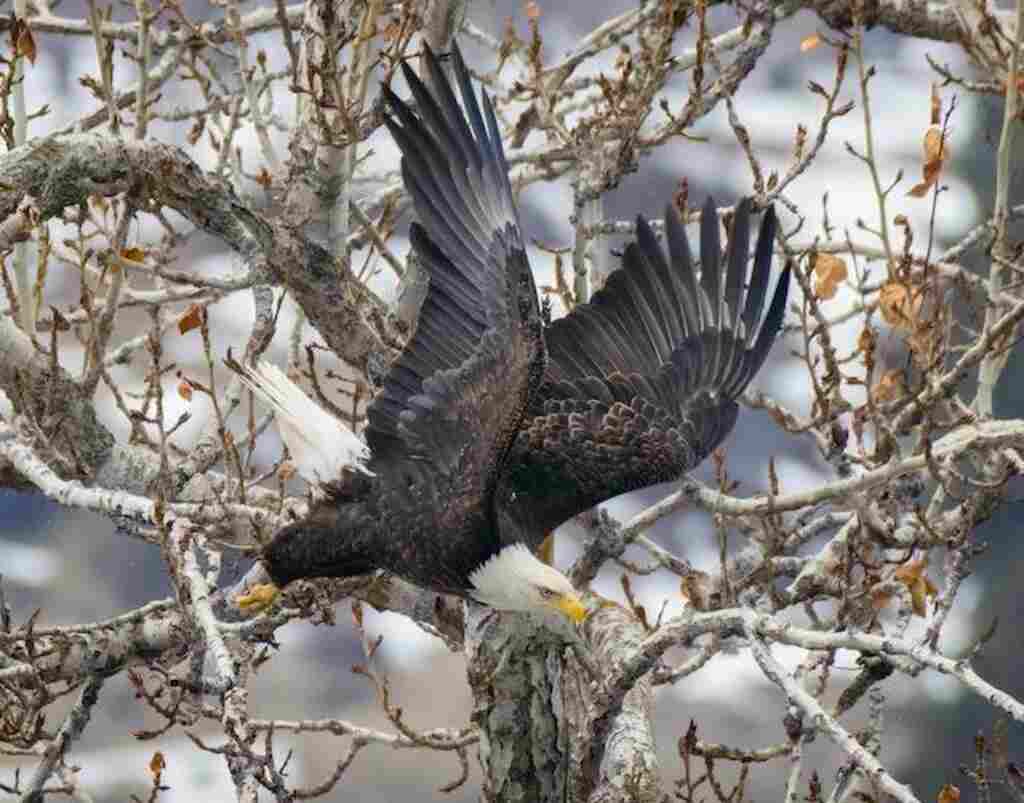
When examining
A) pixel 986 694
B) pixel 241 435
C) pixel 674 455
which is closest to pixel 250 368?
pixel 674 455

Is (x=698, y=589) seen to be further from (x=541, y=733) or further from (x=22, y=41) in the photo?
(x=22, y=41)

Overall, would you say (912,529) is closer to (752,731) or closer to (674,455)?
(674,455)

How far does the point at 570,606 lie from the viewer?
421 centimetres

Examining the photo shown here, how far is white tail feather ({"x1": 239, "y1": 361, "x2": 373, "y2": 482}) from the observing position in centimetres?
436

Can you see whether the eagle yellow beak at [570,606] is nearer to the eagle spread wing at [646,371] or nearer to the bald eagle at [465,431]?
the bald eagle at [465,431]

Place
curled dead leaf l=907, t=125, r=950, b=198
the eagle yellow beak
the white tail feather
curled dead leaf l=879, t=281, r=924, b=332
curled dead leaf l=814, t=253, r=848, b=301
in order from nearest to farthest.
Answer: curled dead leaf l=879, t=281, r=924, b=332 → the eagle yellow beak → the white tail feather → curled dead leaf l=907, t=125, r=950, b=198 → curled dead leaf l=814, t=253, r=848, b=301

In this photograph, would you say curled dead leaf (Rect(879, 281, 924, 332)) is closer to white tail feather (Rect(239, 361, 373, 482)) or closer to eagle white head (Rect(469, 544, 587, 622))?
eagle white head (Rect(469, 544, 587, 622))

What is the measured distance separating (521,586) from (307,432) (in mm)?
709

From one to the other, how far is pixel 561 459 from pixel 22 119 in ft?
5.94

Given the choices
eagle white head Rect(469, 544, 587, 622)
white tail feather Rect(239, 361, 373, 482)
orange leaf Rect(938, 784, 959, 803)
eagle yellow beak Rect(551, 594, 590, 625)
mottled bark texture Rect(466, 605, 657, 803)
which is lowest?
orange leaf Rect(938, 784, 959, 803)

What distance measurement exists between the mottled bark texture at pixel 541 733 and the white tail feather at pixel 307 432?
23.7 inches

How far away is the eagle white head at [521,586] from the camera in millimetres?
4246

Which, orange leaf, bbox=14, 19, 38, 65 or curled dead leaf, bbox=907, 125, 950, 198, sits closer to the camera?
orange leaf, bbox=14, 19, 38, 65

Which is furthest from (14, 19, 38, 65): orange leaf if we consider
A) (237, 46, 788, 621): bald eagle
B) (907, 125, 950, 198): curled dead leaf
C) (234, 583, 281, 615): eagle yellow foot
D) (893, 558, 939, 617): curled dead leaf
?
(893, 558, 939, 617): curled dead leaf
